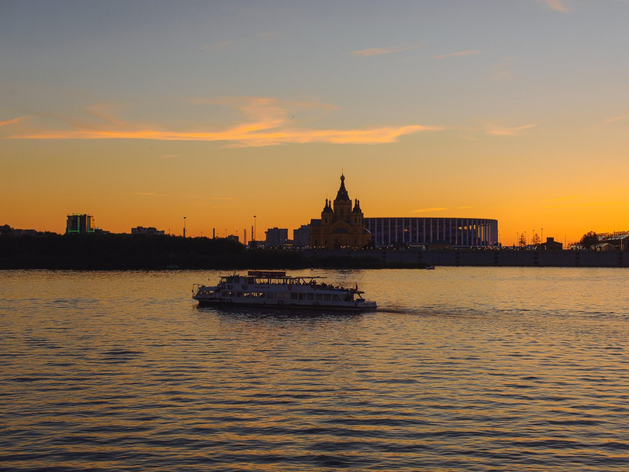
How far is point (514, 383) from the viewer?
167 feet

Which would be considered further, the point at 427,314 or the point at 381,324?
the point at 427,314

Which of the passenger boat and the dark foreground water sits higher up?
the passenger boat

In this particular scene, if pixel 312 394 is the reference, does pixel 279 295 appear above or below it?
above

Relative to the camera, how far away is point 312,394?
46906 millimetres

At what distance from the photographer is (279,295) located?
11056cm

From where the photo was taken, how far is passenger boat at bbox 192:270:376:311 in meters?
107

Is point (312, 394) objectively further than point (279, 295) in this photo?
No

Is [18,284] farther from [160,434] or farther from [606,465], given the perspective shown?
[606,465]

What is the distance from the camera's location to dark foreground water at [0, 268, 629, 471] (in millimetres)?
34688

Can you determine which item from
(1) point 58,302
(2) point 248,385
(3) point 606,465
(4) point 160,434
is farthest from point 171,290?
(3) point 606,465

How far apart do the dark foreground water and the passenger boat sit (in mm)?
14142

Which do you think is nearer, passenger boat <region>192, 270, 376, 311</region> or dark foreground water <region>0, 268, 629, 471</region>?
dark foreground water <region>0, 268, 629, 471</region>

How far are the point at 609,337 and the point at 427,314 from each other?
1078 inches

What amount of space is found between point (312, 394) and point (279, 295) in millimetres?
63857
